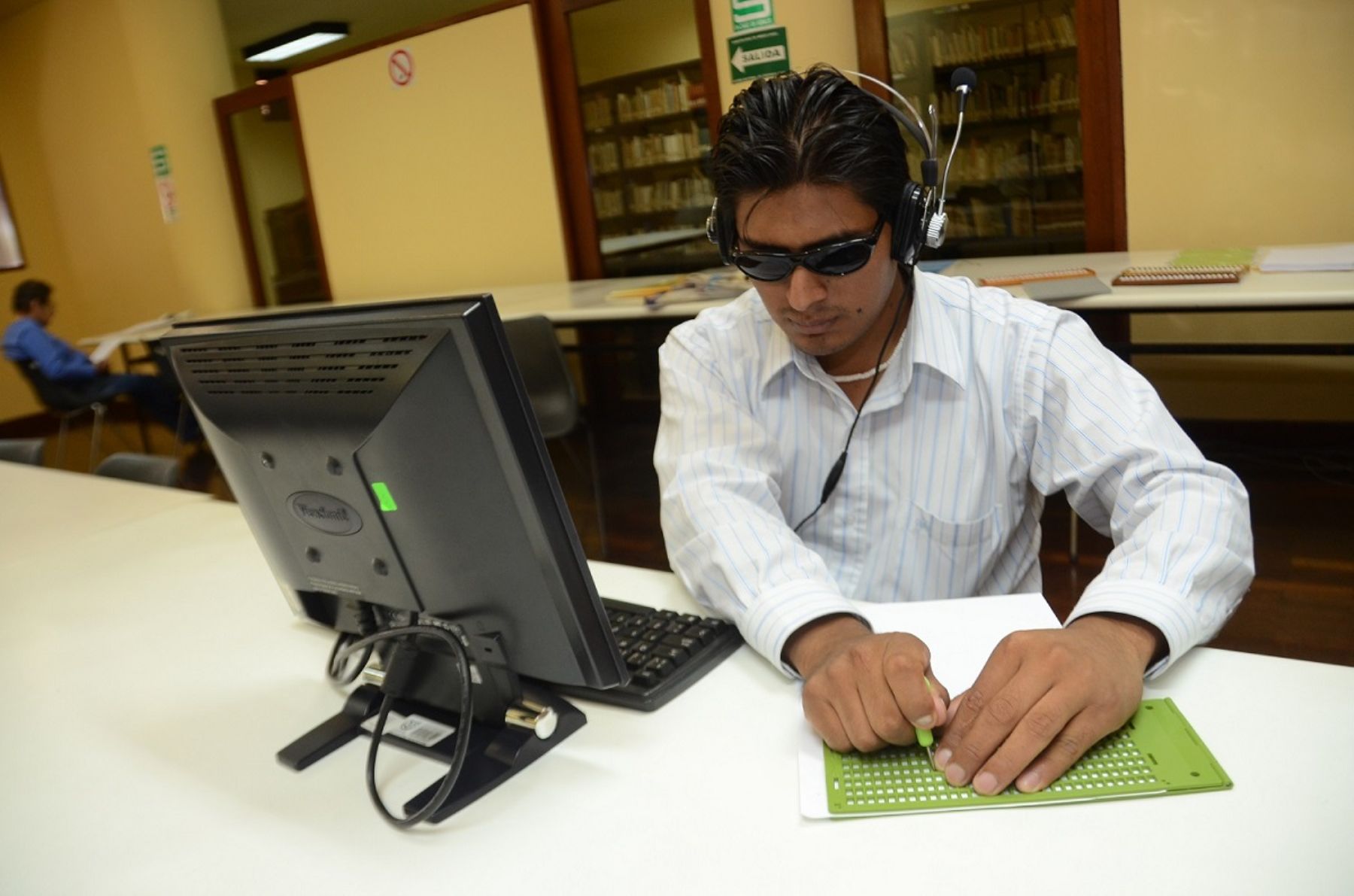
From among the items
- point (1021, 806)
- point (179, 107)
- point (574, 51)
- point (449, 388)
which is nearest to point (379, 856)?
point (449, 388)

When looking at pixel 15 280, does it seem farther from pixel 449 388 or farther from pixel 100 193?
pixel 449 388

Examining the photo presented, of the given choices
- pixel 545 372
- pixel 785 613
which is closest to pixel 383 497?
pixel 785 613

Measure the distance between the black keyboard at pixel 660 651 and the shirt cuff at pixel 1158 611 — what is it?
0.37 meters

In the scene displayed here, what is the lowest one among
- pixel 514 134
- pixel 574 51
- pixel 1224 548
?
pixel 1224 548

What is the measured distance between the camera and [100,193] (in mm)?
7262

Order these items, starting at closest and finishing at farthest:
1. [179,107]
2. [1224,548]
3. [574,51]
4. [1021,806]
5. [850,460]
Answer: [1021,806] < [1224,548] < [850,460] < [574,51] < [179,107]

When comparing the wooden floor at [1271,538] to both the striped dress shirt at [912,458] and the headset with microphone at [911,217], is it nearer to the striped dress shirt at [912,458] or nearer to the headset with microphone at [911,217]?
the striped dress shirt at [912,458]

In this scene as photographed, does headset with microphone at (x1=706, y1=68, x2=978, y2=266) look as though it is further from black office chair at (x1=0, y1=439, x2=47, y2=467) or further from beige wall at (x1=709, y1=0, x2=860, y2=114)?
beige wall at (x1=709, y1=0, x2=860, y2=114)

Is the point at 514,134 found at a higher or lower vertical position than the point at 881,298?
higher

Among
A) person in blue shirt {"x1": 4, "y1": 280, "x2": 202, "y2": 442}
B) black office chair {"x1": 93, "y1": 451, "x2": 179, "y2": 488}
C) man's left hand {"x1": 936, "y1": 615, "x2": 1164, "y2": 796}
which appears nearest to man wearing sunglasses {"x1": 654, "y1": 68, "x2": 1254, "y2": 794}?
man's left hand {"x1": 936, "y1": 615, "x2": 1164, "y2": 796}

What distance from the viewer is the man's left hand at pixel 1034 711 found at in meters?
0.81

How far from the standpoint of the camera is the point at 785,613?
3.45ft

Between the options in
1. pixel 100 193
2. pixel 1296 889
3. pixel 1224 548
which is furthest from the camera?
pixel 100 193

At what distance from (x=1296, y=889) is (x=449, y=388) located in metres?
0.68
